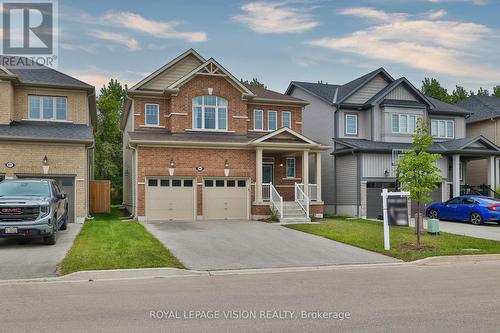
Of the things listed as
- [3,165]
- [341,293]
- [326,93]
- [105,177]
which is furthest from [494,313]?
[105,177]

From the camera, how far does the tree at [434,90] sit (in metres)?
60.0

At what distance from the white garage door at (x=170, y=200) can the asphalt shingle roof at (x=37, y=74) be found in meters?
6.04

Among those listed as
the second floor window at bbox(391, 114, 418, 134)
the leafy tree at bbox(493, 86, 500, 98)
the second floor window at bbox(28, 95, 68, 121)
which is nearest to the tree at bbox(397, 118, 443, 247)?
the second floor window at bbox(391, 114, 418, 134)

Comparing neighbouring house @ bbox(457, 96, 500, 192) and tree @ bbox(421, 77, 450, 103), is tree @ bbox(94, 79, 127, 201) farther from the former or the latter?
tree @ bbox(421, 77, 450, 103)

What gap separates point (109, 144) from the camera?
51281 mm

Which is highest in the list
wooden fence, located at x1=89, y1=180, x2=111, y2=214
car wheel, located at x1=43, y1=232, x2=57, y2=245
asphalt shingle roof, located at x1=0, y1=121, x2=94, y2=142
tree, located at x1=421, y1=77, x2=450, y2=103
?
tree, located at x1=421, y1=77, x2=450, y2=103

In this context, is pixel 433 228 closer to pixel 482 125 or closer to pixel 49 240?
pixel 49 240

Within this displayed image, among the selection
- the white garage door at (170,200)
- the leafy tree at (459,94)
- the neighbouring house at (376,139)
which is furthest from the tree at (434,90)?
the white garage door at (170,200)

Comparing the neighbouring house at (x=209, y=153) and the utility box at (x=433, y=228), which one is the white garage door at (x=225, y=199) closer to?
the neighbouring house at (x=209, y=153)

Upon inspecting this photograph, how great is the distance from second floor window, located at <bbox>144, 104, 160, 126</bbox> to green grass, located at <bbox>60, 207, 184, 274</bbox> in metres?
9.99

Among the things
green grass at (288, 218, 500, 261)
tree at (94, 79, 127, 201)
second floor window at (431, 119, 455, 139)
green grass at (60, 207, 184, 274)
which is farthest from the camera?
tree at (94, 79, 127, 201)

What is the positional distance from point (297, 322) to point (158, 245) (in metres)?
8.90

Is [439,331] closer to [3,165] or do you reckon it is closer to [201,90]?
[3,165]

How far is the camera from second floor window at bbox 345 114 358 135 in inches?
1251
